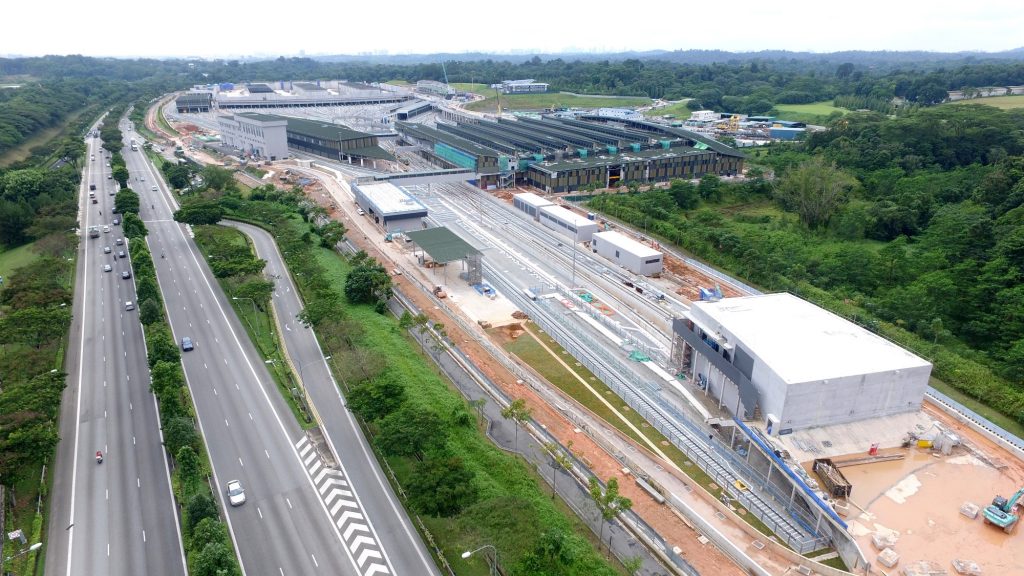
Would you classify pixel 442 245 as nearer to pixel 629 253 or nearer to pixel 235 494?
pixel 629 253

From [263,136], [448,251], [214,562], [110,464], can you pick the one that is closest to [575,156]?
[448,251]

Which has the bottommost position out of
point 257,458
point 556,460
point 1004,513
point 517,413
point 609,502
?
point 257,458

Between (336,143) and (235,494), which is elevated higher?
(336,143)

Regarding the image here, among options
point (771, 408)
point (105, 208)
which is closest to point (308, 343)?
point (771, 408)

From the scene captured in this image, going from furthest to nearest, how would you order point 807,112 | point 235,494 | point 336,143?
point 807,112
point 336,143
point 235,494

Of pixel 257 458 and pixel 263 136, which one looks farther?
pixel 263 136

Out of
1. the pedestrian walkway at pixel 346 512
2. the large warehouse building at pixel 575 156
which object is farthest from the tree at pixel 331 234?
the pedestrian walkway at pixel 346 512

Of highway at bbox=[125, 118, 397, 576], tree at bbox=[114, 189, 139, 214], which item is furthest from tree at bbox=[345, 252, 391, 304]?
tree at bbox=[114, 189, 139, 214]
